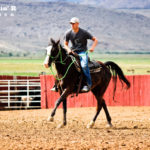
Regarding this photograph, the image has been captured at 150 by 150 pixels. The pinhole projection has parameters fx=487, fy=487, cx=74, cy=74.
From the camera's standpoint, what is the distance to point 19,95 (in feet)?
77.7

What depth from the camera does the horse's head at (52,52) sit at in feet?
37.3

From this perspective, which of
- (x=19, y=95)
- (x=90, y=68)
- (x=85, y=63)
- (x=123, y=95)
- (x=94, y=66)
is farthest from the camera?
(x=19, y=95)

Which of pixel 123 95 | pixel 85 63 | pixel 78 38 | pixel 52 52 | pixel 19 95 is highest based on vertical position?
pixel 78 38

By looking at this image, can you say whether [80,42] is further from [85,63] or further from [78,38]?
[85,63]

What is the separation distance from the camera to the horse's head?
448 inches

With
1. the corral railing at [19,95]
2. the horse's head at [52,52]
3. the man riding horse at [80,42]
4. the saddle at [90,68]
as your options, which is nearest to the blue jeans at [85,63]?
the man riding horse at [80,42]

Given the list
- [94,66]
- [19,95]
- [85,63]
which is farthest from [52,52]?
[19,95]

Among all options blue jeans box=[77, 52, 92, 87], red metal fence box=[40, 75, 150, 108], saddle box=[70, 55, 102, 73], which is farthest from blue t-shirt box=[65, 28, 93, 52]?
red metal fence box=[40, 75, 150, 108]

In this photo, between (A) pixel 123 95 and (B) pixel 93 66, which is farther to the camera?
(A) pixel 123 95

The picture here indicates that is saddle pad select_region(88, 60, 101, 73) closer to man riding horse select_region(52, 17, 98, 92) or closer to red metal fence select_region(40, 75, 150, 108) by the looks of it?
man riding horse select_region(52, 17, 98, 92)

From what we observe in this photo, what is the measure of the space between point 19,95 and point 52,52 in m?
12.4

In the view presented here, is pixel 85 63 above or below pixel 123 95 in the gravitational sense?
above

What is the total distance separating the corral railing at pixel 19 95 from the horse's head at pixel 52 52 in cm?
1086

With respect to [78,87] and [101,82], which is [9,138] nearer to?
[78,87]
